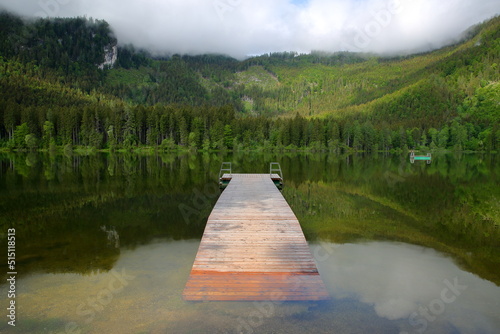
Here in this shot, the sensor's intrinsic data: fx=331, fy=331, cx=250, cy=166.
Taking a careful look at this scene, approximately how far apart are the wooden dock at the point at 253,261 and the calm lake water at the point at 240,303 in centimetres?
49

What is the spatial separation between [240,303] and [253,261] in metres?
2.23

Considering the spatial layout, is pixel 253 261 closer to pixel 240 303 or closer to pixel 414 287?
pixel 240 303

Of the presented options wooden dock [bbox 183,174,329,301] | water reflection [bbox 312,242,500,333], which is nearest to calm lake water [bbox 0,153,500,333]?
water reflection [bbox 312,242,500,333]

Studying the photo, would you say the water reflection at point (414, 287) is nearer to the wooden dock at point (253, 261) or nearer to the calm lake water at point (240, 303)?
the calm lake water at point (240, 303)

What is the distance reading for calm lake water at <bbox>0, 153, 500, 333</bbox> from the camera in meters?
8.25

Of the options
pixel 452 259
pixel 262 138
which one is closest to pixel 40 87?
pixel 262 138

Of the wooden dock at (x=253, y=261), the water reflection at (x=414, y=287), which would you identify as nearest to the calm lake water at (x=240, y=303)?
the water reflection at (x=414, y=287)

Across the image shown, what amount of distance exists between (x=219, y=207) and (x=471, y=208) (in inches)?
696

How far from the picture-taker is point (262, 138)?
126562 millimetres

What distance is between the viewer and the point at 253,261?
1088cm

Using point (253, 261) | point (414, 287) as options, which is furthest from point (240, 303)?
point (414, 287)

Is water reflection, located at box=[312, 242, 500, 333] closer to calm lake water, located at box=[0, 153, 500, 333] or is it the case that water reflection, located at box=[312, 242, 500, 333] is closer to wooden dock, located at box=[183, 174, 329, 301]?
Result: calm lake water, located at box=[0, 153, 500, 333]

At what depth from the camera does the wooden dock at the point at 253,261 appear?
9234 mm

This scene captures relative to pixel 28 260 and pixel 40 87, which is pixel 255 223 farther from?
pixel 40 87
